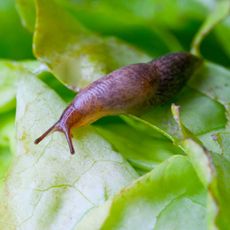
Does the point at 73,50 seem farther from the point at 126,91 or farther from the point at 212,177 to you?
the point at 212,177

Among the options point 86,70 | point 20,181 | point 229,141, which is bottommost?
point 20,181

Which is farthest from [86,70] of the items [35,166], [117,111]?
[35,166]

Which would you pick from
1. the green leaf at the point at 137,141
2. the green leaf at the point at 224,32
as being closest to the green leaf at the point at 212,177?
the green leaf at the point at 137,141

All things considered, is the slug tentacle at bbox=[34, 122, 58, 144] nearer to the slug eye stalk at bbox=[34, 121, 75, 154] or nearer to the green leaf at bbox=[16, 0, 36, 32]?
the slug eye stalk at bbox=[34, 121, 75, 154]

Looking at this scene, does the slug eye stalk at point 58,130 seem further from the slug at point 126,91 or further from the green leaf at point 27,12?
the green leaf at point 27,12

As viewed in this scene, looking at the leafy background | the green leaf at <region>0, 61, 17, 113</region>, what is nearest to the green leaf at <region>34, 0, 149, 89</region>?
the leafy background

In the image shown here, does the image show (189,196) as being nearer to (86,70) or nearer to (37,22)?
(86,70)
